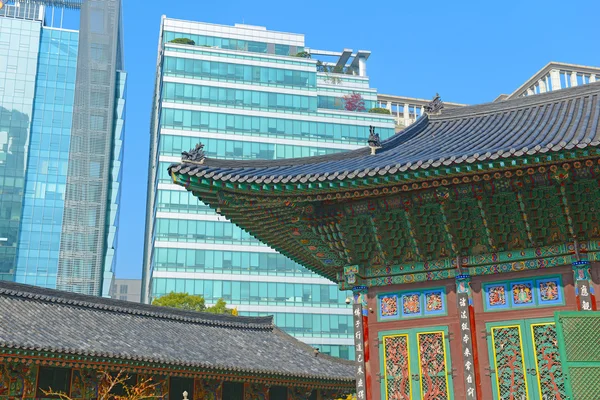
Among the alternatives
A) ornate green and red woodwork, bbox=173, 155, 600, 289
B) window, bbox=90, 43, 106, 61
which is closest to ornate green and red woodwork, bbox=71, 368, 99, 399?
ornate green and red woodwork, bbox=173, 155, 600, 289

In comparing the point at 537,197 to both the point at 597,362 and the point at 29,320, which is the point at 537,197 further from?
the point at 29,320

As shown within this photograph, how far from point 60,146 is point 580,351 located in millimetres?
88928

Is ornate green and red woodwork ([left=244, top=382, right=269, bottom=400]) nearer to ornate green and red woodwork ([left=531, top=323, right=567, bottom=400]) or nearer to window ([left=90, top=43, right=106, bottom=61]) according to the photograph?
ornate green and red woodwork ([left=531, top=323, right=567, bottom=400])

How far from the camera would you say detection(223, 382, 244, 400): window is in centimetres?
2773

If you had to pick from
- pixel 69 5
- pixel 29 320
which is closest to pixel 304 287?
pixel 29 320

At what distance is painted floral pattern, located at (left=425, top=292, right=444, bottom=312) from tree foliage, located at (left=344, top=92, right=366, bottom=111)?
68501 mm

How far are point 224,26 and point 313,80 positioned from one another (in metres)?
13.0

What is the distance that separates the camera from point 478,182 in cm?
1324

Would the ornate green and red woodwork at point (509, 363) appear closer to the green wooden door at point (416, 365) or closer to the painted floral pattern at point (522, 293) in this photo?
the painted floral pattern at point (522, 293)

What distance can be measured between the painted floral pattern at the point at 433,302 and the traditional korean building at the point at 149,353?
1270 cm

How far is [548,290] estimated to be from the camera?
43.8 ft

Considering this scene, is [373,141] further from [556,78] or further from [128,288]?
[128,288]

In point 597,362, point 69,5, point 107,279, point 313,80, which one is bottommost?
point 597,362

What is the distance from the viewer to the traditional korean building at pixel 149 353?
875 inches
